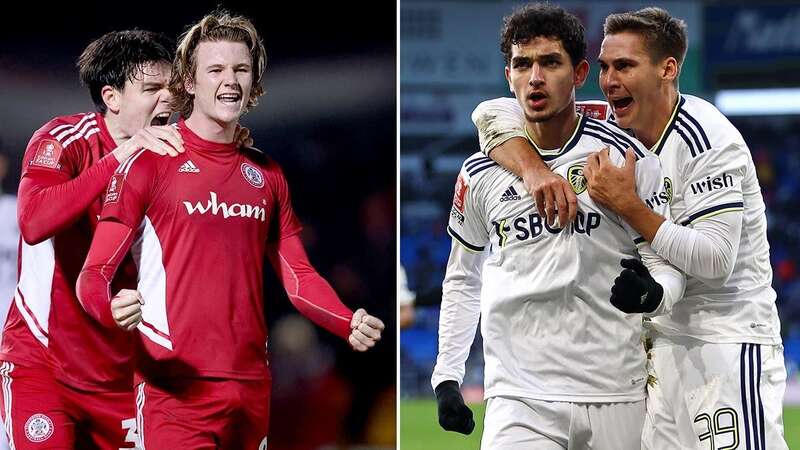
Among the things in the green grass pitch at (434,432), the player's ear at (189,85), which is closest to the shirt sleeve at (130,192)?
the player's ear at (189,85)

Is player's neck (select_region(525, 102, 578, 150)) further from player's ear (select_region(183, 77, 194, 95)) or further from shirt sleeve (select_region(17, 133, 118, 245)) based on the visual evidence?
shirt sleeve (select_region(17, 133, 118, 245))

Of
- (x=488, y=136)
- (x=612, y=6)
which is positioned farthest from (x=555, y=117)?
(x=612, y=6)

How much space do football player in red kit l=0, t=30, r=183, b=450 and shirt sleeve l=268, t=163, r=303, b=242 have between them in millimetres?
446

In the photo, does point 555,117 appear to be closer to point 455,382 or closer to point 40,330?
point 455,382

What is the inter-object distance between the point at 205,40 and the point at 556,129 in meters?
1.17

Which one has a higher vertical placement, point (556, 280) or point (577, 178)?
point (577, 178)

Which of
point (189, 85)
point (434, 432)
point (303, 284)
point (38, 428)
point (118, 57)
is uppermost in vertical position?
point (118, 57)

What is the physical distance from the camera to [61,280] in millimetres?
3615

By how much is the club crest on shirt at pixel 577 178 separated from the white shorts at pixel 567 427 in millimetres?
667

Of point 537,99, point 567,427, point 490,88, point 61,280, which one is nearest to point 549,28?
point 537,99

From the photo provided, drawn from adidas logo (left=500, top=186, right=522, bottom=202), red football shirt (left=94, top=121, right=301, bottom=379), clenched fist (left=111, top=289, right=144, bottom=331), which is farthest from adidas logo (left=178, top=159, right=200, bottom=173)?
adidas logo (left=500, top=186, right=522, bottom=202)

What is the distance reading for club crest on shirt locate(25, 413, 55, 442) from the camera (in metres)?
3.56

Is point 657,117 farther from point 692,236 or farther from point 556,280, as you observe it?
point 556,280

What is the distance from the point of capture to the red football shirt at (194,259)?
10.8 ft
